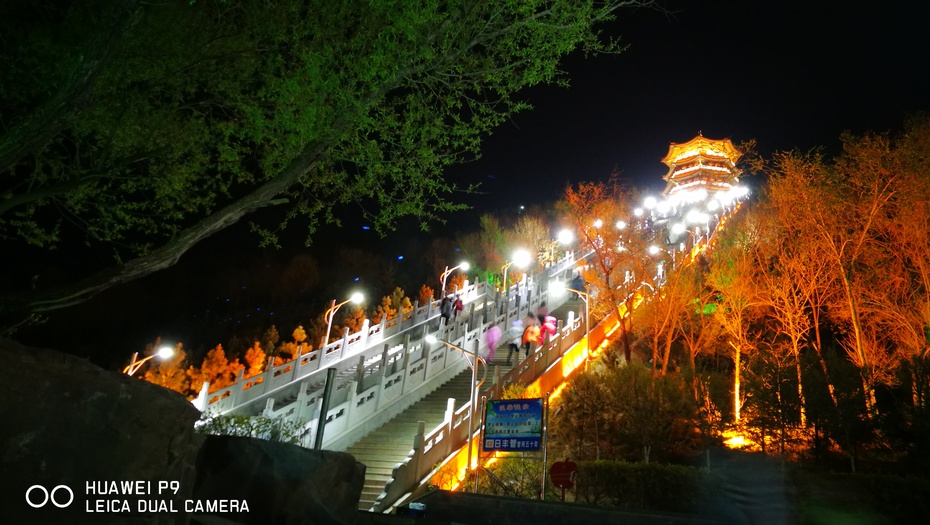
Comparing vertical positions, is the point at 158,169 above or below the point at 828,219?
below

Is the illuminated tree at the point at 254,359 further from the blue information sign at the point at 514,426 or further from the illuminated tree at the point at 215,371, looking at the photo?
the blue information sign at the point at 514,426

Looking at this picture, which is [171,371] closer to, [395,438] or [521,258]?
[395,438]

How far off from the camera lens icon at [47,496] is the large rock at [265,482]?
1342mm

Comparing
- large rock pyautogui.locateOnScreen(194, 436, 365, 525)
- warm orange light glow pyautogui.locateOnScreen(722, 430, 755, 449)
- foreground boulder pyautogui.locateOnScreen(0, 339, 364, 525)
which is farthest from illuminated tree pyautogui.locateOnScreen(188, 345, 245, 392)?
foreground boulder pyautogui.locateOnScreen(0, 339, 364, 525)

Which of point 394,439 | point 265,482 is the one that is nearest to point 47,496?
point 265,482

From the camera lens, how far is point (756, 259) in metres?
26.9

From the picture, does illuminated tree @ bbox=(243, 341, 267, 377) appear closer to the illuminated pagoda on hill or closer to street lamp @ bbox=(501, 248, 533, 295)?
street lamp @ bbox=(501, 248, 533, 295)

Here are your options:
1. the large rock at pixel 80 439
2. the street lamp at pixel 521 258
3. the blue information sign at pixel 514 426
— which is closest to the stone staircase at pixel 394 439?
the blue information sign at pixel 514 426

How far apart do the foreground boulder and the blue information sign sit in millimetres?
6481

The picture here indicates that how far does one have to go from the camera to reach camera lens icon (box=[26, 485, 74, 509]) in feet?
13.2

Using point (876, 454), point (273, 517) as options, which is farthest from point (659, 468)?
point (273, 517)

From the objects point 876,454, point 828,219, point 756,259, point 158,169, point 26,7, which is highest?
point 756,259

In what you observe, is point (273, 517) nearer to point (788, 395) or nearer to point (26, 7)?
point (26, 7)

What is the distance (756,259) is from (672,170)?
39.7 meters
